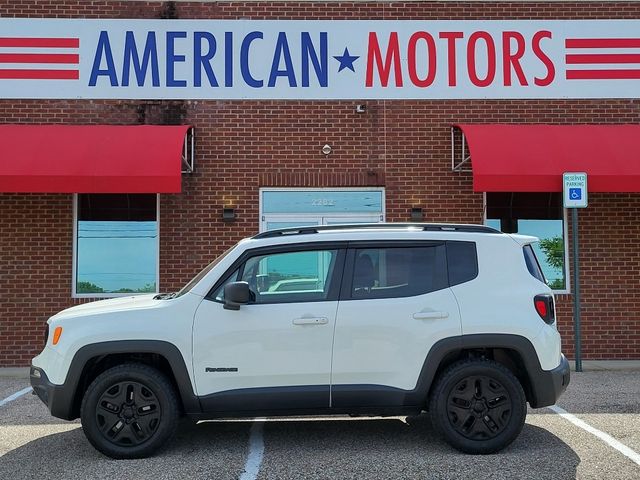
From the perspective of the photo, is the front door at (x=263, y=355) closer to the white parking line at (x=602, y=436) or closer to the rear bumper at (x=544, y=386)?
the rear bumper at (x=544, y=386)

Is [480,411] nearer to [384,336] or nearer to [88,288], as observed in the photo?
[384,336]

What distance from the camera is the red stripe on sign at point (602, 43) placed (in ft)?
35.2

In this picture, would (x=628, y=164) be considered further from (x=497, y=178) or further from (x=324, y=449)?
(x=324, y=449)

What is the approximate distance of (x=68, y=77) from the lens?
34.0 ft

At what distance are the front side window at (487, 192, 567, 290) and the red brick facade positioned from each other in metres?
0.32

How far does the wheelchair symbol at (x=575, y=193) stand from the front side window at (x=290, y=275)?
17.0 feet

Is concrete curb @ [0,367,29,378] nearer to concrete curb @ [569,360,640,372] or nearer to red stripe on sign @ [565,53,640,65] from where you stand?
concrete curb @ [569,360,640,372]

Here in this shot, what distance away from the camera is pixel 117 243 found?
10328mm

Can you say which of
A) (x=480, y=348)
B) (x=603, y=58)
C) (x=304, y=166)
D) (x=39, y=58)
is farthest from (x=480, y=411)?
(x=39, y=58)

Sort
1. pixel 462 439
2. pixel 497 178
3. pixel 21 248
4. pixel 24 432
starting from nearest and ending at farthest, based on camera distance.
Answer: pixel 462 439, pixel 24 432, pixel 497 178, pixel 21 248

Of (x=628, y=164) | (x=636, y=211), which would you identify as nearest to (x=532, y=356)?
(x=628, y=164)

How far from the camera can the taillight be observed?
5.22 metres

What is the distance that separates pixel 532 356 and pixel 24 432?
15.8 feet

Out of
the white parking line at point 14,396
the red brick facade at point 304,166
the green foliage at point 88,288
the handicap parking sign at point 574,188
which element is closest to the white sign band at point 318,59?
A: the red brick facade at point 304,166
